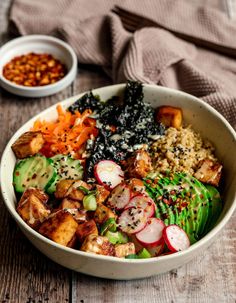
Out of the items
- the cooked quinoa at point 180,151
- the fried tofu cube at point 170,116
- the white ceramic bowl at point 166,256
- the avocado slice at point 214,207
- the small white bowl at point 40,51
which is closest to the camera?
the white ceramic bowl at point 166,256

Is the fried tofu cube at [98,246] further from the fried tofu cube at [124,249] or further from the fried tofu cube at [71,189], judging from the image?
the fried tofu cube at [71,189]

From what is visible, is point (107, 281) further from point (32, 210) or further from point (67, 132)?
point (67, 132)

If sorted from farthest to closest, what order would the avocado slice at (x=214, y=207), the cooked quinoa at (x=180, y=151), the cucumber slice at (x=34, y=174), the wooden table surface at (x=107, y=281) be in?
1. the cooked quinoa at (x=180, y=151)
2. the cucumber slice at (x=34, y=174)
3. the avocado slice at (x=214, y=207)
4. the wooden table surface at (x=107, y=281)

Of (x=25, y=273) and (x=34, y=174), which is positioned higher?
(x=34, y=174)

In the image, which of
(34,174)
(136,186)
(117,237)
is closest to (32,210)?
(34,174)

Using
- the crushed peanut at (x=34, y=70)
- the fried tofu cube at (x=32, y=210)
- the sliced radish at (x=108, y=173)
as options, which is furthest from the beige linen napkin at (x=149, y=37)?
the fried tofu cube at (x=32, y=210)

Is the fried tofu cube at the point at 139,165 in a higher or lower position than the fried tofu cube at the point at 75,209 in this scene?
higher

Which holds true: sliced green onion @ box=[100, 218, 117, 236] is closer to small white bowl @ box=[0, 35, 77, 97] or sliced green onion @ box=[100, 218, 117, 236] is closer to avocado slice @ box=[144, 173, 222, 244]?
avocado slice @ box=[144, 173, 222, 244]
